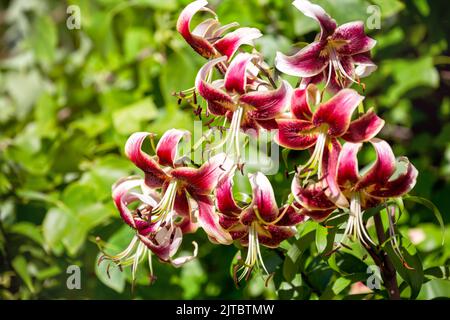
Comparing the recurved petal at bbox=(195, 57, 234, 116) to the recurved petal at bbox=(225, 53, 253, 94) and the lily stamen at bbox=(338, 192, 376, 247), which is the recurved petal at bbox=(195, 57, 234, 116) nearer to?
the recurved petal at bbox=(225, 53, 253, 94)

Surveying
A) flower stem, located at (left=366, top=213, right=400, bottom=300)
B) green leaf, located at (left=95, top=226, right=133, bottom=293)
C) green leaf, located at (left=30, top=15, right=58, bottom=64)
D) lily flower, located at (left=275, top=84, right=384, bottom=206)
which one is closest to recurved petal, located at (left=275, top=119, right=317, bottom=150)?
lily flower, located at (left=275, top=84, right=384, bottom=206)

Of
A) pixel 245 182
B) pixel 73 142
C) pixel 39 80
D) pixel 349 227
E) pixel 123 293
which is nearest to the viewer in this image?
pixel 349 227

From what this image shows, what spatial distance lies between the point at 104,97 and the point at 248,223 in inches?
27.1

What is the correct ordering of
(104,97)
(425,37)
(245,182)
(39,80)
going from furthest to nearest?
(39,80) < (425,37) < (104,97) < (245,182)

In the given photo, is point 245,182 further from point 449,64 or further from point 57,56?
point 57,56

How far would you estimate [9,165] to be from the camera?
1215 mm

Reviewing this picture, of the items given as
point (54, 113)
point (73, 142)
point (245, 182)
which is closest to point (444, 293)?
point (245, 182)

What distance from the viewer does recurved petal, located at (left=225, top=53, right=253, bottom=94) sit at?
655 millimetres

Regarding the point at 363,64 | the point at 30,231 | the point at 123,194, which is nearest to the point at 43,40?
the point at 30,231

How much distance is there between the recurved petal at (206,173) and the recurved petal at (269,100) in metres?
0.05

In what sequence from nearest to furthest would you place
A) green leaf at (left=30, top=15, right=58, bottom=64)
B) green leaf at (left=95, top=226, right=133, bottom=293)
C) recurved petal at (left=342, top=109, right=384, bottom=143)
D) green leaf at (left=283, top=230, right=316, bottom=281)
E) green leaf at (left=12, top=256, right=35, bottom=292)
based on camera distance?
1. recurved petal at (left=342, top=109, right=384, bottom=143)
2. green leaf at (left=283, top=230, right=316, bottom=281)
3. green leaf at (left=95, top=226, right=133, bottom=293)
4. green leaf at (left=12, top=256, right=35, bottom=292)
5. green leaf at (left=30, top=15, right=58, bottom=64)

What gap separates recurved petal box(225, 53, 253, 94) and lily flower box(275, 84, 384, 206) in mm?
45

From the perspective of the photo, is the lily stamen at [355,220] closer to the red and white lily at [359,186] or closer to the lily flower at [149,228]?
the red and white lily at [359,186]
